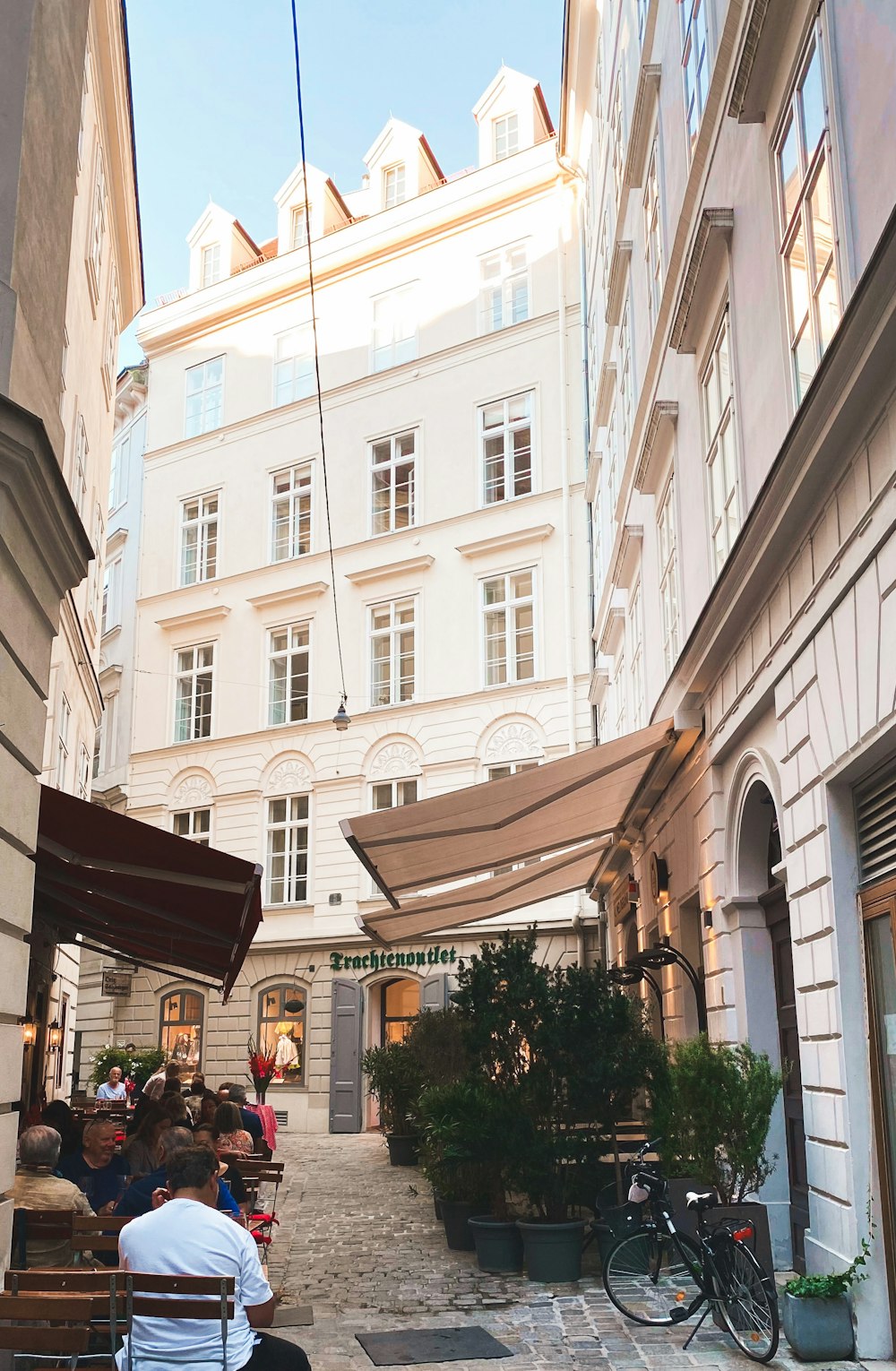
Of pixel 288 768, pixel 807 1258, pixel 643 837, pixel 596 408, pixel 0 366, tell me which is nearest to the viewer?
pixel 0 366

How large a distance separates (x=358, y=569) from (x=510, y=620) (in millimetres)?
3912

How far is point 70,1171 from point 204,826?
64.2 ft

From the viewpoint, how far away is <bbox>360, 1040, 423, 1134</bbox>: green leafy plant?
54.2 ft

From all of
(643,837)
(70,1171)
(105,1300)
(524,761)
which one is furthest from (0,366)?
(524,761)

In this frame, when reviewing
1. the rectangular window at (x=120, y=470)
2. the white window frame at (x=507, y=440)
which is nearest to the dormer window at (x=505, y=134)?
the white window frame at (x=507, y=440)

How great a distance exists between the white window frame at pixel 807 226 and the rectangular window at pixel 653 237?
174 inches

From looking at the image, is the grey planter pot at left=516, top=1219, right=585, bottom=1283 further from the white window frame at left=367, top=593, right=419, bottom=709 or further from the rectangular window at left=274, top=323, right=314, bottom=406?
the rectangular window at left=274, top=323, right=314, bottom=406

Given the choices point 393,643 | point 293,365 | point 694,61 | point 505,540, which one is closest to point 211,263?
point 293,365

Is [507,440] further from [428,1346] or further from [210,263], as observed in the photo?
[428,1346]

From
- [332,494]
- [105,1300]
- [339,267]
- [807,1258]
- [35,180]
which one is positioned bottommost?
[807,1258]

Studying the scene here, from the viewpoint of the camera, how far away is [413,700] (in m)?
25.2

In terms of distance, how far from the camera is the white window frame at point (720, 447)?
9094 mm

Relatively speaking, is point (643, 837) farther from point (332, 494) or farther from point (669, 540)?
point (332, 494)

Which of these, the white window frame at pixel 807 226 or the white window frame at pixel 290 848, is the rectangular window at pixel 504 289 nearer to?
the white window frame at pixel 290 848
